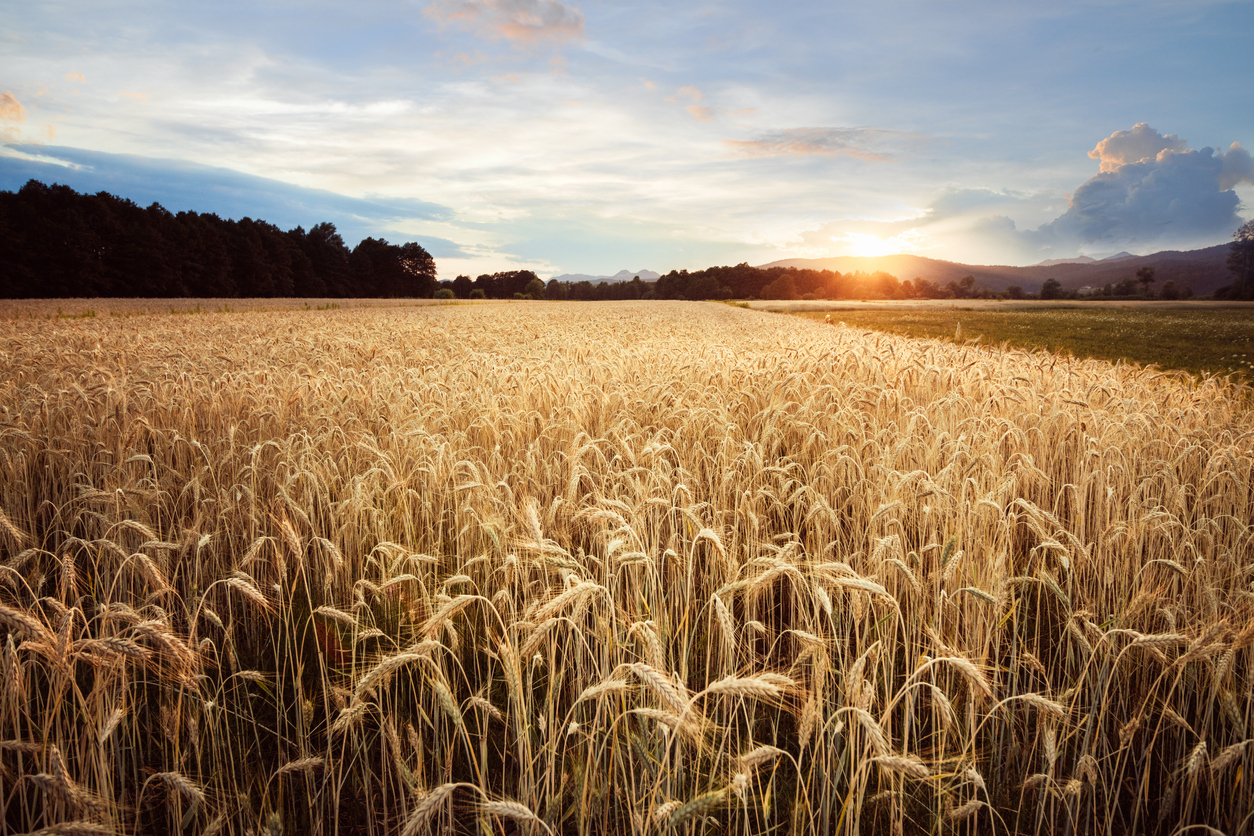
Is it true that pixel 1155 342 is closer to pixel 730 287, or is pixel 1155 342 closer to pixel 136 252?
pixel 136 252

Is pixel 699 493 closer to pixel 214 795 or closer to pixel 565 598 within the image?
pixel 565 598

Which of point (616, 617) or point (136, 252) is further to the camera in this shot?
point (136, 252)

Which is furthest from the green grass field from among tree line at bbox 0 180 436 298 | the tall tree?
tree line at bbox 0 180 436 298

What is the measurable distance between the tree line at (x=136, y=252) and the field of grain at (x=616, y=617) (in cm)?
5722

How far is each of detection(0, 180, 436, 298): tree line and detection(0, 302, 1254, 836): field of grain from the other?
5722 cm

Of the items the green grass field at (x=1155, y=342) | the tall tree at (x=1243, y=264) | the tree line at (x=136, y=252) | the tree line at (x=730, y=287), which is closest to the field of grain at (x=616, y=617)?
the green grass field at (x=1155, y=342)

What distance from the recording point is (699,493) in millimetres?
3906

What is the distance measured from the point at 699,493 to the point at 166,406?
477cm

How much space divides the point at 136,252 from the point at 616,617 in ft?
222

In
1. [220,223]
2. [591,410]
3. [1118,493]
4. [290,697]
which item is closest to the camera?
[290,697]

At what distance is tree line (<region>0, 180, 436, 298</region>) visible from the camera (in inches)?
1780

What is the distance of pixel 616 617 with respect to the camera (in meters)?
2.51

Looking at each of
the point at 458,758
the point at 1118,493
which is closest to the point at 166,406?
the point at 458,758

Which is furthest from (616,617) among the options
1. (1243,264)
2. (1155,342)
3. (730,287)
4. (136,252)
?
(730,287)
